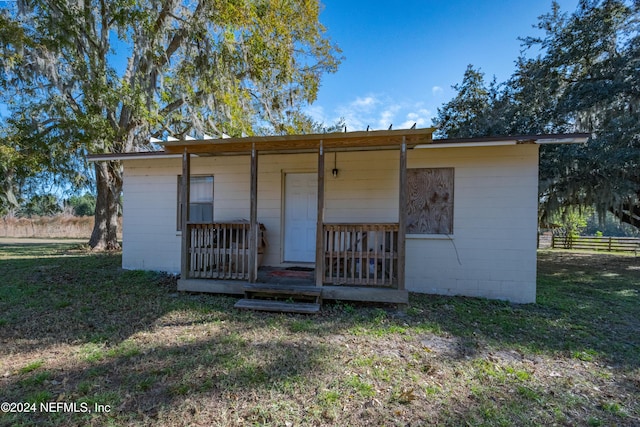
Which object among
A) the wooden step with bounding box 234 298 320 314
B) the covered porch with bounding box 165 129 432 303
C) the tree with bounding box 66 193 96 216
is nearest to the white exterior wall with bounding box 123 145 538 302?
the covered porch with bounding box 165 129 432 303

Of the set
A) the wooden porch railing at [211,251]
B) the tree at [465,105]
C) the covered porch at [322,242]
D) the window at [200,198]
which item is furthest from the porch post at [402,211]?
the tree at [465,105]

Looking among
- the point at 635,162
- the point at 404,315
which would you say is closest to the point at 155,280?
the point at 404,315

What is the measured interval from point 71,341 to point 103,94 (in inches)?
333

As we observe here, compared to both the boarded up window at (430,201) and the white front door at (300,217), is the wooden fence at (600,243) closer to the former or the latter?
the boarded up window at (430,201)

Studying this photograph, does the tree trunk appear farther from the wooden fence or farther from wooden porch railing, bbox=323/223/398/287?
the wooden fence

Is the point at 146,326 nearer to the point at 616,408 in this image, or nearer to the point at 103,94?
the point at 616,408

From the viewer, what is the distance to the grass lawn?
2.27 m

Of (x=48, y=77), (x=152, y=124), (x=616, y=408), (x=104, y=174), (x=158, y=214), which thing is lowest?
(x=616, y=408)

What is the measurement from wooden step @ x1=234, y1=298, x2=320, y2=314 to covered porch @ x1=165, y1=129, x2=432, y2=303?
30 cm

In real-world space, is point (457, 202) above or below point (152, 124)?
below

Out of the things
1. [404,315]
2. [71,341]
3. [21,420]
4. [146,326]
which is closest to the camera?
[21,420]

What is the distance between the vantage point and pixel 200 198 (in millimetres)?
6867

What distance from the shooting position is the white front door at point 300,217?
6.43 m

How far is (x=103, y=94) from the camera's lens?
923cm
